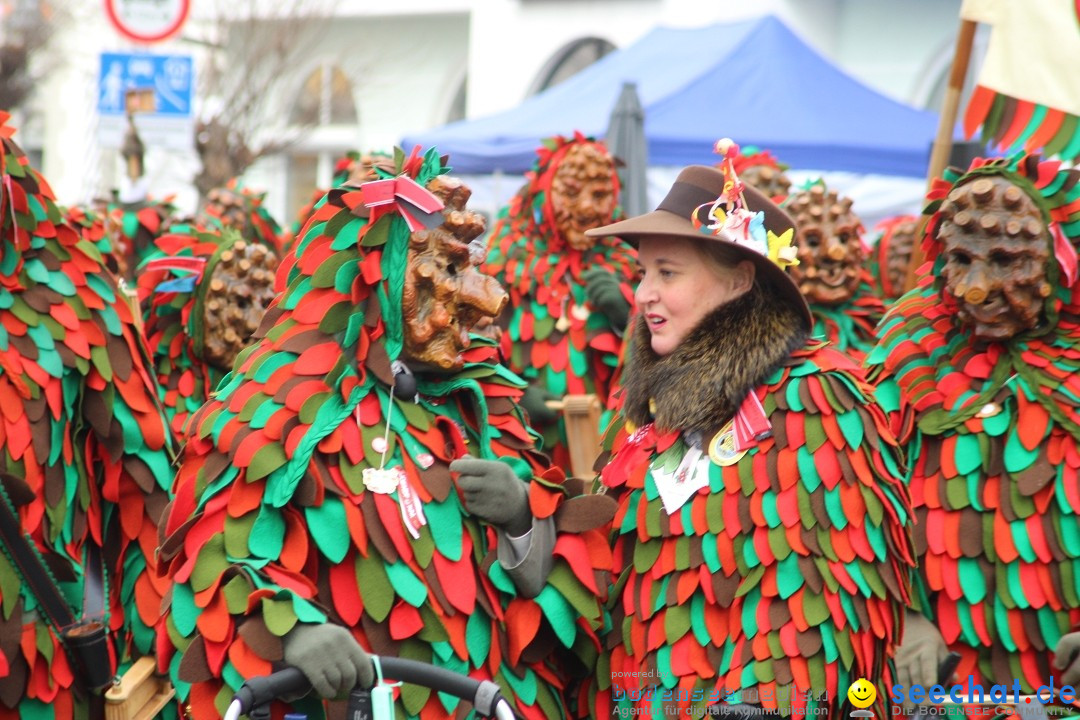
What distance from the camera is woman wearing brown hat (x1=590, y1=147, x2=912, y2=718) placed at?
10.7 feet

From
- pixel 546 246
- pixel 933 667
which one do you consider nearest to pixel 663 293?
pixel 933 667

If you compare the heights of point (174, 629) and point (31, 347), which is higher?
point (31, 347)

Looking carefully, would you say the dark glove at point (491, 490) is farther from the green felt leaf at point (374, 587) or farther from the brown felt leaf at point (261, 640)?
the brown felt leaf at point (261, 640)

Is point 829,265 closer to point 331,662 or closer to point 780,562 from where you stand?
point 780,562

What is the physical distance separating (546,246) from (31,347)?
319 centimetres

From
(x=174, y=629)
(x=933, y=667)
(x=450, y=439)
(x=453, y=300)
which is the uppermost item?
(x=453, y=300)

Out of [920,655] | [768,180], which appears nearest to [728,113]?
[768,180]

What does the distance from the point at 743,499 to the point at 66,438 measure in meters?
1.81

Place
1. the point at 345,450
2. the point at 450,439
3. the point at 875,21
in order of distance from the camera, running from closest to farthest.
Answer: the point at 345,450
the point at 450,439
the point at 875,21

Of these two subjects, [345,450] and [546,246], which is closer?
[345,450]

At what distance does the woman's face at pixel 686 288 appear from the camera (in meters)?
3.47

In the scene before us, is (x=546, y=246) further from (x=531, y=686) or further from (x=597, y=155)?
(x=531, y=686)

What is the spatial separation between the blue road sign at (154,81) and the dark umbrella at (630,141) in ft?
10.1

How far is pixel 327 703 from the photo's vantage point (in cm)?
301
